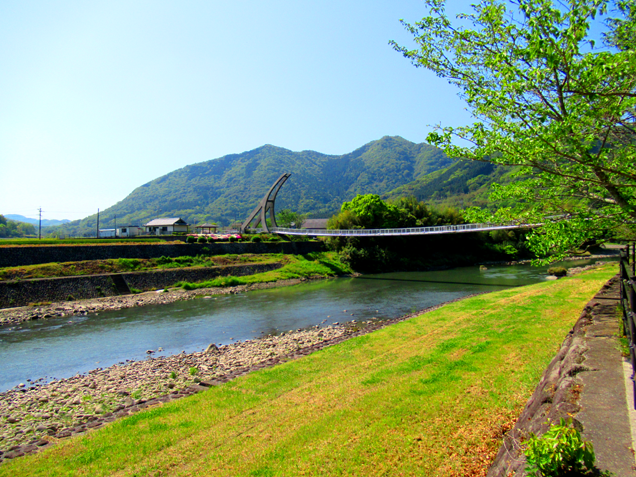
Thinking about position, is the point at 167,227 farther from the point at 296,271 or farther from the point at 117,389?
the point at 117,389

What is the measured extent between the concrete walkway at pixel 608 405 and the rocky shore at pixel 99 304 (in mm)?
26040

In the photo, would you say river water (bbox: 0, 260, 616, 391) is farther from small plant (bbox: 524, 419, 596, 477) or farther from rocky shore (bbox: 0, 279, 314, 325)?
small plant (bbox: 524, 419, 596, 477)

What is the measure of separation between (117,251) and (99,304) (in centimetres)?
1099

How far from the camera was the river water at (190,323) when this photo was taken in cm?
1472

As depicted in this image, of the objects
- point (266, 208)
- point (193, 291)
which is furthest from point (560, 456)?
point (266, 208)

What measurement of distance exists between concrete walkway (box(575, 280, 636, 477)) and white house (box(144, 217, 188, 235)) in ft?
197

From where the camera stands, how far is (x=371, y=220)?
52875mm

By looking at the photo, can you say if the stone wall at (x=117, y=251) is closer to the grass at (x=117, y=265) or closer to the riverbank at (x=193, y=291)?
the grass at (x=117, y=265)

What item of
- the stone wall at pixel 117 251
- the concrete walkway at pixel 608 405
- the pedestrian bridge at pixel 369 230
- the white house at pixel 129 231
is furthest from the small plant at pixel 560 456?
the white house at pixel 129 231

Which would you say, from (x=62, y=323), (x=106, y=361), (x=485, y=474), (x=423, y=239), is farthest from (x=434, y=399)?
(x=423, y=239)

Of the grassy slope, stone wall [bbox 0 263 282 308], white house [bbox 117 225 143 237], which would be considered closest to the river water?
stone wall [bbox 0 263 282 308]

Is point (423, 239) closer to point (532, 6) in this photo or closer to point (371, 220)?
point (371, 220)

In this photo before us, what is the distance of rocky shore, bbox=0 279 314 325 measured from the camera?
879 inches

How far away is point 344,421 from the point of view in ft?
19.8
